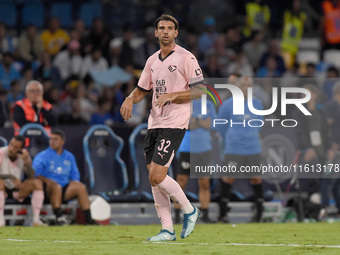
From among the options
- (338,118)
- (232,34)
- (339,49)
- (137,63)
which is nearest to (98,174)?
(338,118)

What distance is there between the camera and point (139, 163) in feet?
50.6

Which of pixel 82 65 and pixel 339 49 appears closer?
pixel 82 65

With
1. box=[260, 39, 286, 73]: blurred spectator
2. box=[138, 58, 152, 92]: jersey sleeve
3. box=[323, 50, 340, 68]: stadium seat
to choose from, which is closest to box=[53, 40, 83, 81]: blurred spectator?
box=[260, 39, 286, 73]: blurred spectator

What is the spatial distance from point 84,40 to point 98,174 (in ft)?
19.8

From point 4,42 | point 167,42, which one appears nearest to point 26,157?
point 167,42

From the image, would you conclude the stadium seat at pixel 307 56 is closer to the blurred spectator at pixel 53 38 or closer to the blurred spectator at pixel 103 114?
the blurred spectator at pixel 53 38

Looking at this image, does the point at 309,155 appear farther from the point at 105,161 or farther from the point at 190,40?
the point at 190,40

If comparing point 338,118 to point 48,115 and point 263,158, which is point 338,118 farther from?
point 48,115

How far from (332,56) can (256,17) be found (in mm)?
2216

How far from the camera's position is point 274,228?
508 inches

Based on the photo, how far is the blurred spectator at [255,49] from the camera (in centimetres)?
2178

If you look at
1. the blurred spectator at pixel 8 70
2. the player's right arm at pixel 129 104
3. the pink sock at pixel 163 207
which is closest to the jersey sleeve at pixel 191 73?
the player's right arm at pixel 129 104

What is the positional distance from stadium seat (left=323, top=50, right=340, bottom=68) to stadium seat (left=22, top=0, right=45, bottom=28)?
7314 millimetres

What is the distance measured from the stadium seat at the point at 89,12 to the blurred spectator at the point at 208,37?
276cm
